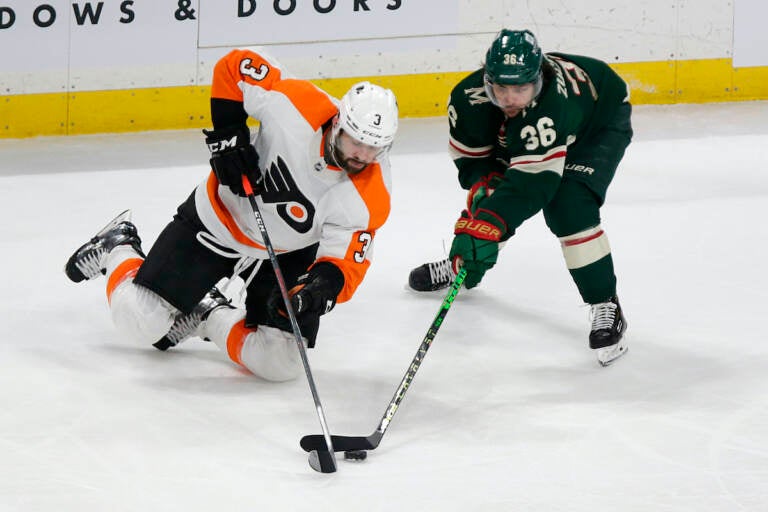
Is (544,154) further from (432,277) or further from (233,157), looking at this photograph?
(432,277)

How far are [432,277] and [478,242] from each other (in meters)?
0.94

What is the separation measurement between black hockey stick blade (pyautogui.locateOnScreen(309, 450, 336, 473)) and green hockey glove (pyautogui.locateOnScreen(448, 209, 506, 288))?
680 millimetres

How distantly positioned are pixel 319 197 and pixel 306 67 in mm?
3505

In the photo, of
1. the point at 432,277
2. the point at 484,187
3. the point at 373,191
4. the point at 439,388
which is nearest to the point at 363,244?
the point at 373,191

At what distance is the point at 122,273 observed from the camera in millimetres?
3223

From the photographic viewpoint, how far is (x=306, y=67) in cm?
625

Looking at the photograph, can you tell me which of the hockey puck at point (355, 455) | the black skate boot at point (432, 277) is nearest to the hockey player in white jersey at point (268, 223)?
the hockey puck at point (355, 455)

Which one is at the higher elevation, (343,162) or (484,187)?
(343,162)

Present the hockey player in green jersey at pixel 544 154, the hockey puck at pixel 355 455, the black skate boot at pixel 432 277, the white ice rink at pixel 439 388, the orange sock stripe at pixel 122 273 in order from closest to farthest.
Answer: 1. the white ice rink at pixel 439 388
2. the hockey puck at pixel 355 455
3. the hockey player in green jersey at pixel 544 154
4. the orange sock stripe at pixel 122 273
5. the black skate boot at pixel 432 277

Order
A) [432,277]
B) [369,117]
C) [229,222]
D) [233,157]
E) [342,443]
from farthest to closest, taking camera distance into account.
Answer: [432,277] → [229,222] → [233,157] → [369,117] → [342,443]

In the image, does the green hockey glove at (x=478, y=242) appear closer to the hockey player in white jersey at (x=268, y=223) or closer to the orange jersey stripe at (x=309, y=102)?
the hockey player in white jersey at (x=268, y=223)

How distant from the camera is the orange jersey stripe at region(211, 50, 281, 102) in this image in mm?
2965

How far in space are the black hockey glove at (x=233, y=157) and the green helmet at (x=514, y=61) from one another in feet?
2.18

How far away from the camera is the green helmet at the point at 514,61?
9.22ft
